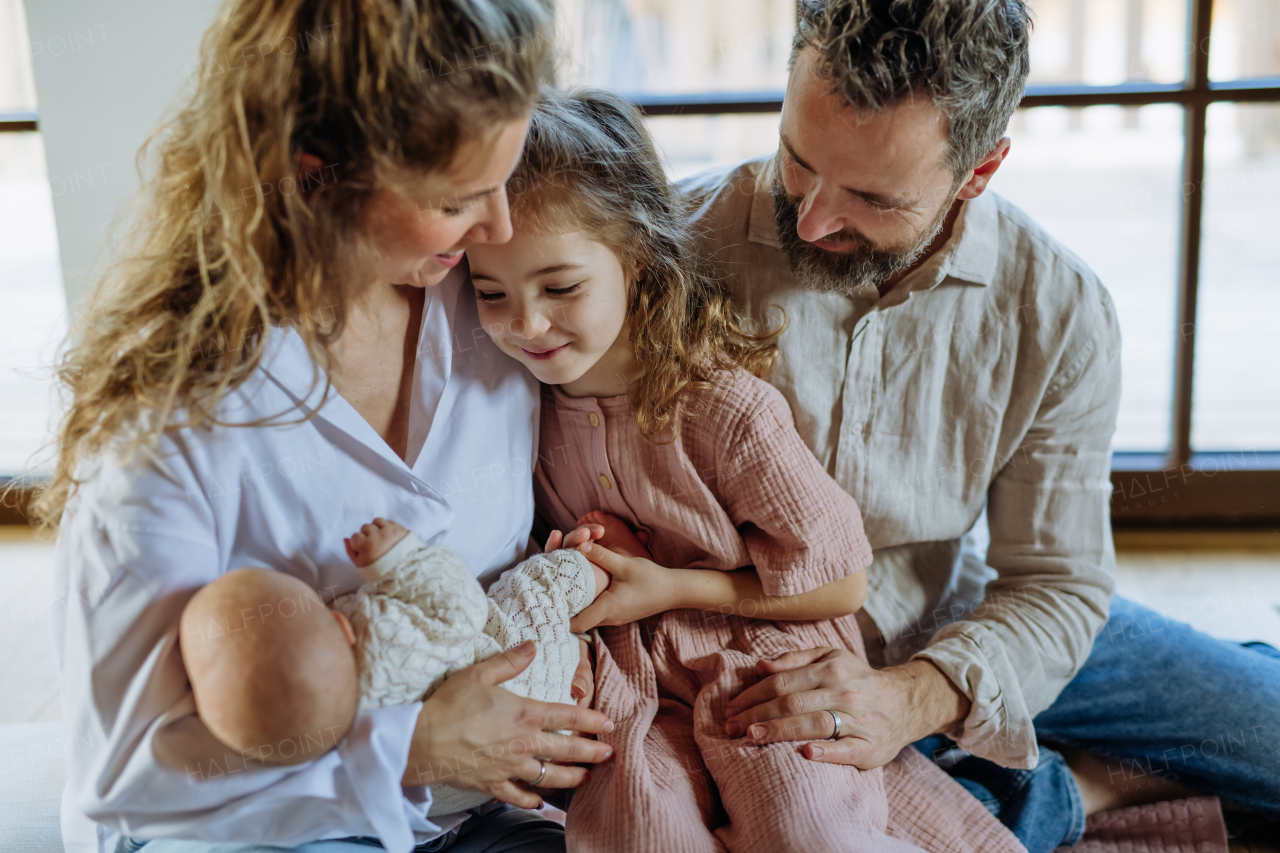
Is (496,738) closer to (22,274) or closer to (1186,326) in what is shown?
(1186,326)

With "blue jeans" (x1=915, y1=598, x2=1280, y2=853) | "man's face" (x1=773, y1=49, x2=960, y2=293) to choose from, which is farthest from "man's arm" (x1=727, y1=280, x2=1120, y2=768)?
"man's face" (x1=773, y1=49, x2=960, y2=293)

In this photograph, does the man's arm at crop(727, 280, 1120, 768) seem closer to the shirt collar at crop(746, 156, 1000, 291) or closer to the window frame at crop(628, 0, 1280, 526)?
the shirt collar at crop(746, 156, 1000, 291)

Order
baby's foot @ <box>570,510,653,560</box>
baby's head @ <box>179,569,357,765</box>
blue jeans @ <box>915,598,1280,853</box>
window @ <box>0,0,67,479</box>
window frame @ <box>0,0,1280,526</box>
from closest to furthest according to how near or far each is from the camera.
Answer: baby's head @ <box>179,569,357,765</box>
baby's foot @ <box>570,510,653,560</box>
blue jeans @ <box>915,598,1280,853</box>
window frame @ <box>0,0,1280,526</box>
window @ <box>0,0,67,479</box>

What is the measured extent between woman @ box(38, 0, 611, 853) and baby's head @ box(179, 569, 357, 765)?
25 mm

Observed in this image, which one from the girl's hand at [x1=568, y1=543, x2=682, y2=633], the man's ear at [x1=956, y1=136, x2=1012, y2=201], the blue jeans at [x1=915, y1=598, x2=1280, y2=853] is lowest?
the blue jeans at [x1=915, y1=598, x2=1280, y2=853]

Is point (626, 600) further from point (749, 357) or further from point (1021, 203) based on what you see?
point (1021, 203)

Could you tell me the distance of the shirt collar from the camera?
1524mm

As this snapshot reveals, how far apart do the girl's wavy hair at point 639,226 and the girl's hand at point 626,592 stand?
0.19 metres

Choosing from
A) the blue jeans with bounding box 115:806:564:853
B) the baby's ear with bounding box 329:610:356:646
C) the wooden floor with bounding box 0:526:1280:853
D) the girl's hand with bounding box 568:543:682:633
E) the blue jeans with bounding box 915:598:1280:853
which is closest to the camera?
the baby's ear with bounding box 329:610:356:646

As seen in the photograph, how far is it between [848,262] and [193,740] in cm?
109

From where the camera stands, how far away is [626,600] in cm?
136

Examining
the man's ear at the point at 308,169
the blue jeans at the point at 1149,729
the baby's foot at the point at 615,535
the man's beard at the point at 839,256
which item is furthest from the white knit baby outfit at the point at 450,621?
the blue jeans at the point at 1149,729

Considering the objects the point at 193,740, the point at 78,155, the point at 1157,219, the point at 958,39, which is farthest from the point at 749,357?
the point at 1157,219

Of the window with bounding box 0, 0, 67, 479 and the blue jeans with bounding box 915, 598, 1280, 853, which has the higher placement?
the window with bounding box 0, 0, 67, 479
